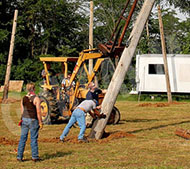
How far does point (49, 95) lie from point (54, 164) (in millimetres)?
9758

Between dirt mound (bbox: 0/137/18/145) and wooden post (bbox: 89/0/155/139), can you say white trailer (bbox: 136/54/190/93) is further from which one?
dirt mound (bbox: 0/137/18/145)

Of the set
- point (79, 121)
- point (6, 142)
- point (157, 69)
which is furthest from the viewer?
point (157, 69)

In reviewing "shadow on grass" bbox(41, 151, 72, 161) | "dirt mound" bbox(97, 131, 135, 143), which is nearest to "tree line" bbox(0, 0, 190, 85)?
"dirt mound" bbox(97, 131, 135, 143)

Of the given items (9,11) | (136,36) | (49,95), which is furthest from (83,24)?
(136,36)

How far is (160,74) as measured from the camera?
35812 millimetres

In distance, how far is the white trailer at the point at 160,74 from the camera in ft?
116

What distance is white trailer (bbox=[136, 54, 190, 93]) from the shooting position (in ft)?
116

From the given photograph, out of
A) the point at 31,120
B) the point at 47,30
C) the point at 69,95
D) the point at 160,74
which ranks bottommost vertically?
the point at 31,120

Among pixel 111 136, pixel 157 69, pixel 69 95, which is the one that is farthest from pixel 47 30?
pixel 111 136

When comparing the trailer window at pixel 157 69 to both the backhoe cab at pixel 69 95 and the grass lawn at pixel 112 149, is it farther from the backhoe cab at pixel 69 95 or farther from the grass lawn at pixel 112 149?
the grass lawn at pixel 112 149

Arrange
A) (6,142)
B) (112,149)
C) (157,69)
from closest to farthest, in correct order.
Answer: (112,149) → (6,142) → (157,69)

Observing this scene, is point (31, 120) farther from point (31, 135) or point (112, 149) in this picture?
point (112, 149)

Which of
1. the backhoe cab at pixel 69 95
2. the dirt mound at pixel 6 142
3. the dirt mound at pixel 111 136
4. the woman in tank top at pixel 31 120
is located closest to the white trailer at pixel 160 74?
the backhoe cab at pixel 69 95

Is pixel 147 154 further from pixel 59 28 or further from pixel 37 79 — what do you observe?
pixel 59 28
